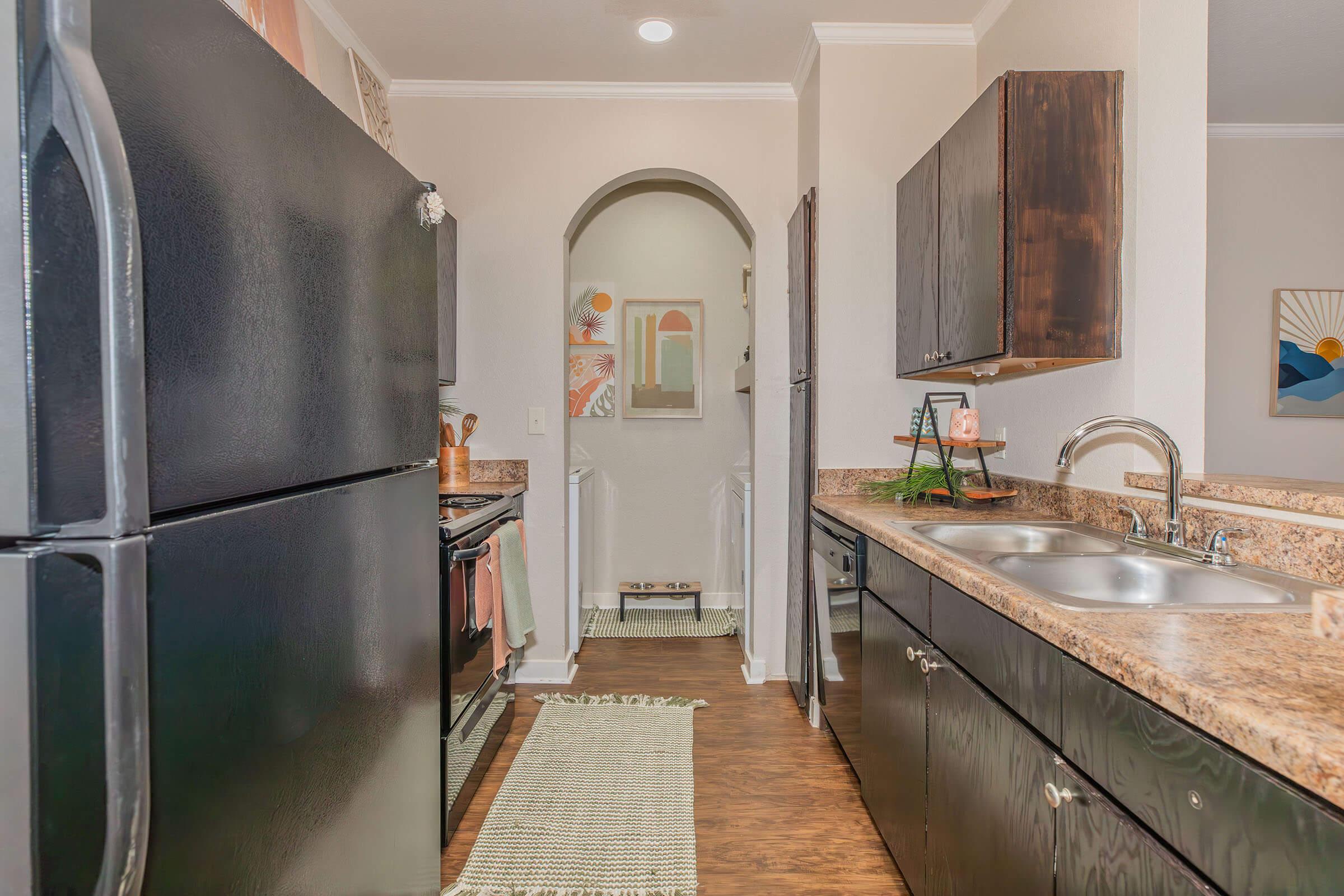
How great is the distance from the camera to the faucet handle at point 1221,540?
1.36 metres

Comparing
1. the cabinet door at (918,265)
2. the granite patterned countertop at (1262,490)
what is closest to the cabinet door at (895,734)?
the granite patterned countertop at (1262,490)

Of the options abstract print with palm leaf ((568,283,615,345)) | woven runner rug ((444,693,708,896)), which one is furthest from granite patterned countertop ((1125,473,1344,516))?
abstract print with palm leaf ((568,283,615,345))

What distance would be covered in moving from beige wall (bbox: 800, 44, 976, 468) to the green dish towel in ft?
3.97

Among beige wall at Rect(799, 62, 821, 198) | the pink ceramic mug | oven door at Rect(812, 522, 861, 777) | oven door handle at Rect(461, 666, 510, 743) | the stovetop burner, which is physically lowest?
oven door handle at Rect(461, 666, 510, 743)

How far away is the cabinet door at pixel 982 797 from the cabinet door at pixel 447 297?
7.26 ft

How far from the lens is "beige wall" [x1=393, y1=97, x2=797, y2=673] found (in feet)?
9.84

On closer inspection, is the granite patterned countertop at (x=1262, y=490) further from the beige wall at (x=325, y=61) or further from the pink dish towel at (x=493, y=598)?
the beige wall at (x=325, y=61)

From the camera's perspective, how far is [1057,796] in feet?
3.20

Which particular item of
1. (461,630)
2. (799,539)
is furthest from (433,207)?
(799,539)

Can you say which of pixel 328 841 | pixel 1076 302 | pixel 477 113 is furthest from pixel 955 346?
pixel 477 113

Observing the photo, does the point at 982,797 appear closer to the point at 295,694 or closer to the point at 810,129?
the point at 295,694

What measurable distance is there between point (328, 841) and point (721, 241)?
3.81 m

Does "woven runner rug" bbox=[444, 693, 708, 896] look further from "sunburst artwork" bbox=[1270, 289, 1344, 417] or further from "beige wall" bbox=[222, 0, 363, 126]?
"sunburst artwork" bbox=[1270, 289, 1344, 417]

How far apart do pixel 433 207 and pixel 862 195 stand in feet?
6.42
